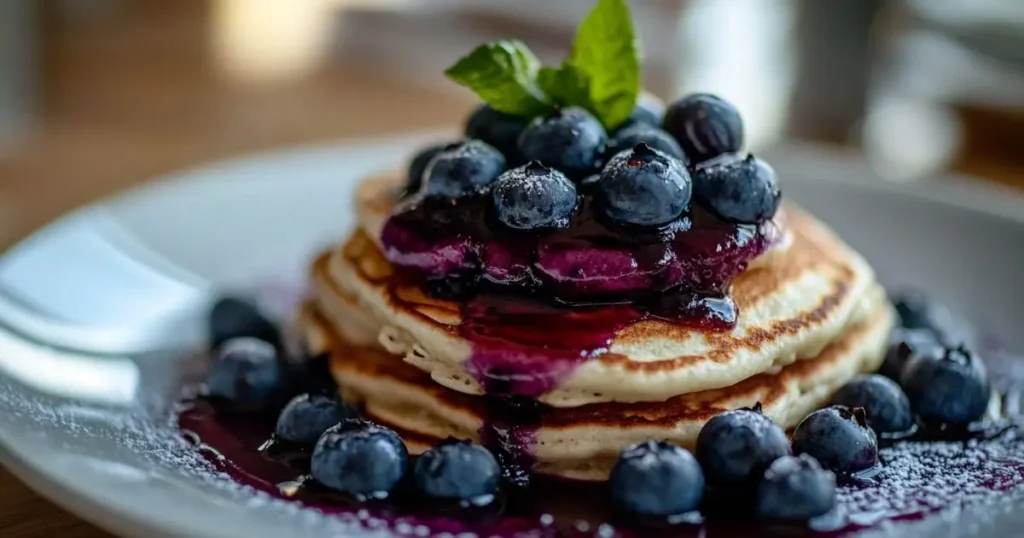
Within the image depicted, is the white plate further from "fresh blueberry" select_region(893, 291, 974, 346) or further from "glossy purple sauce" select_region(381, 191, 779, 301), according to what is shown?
"glossy purple sauce" select_region(381, 191, 779, 301)

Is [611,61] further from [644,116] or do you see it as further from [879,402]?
[879,402]

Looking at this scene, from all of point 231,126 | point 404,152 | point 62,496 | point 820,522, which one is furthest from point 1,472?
point 231,126

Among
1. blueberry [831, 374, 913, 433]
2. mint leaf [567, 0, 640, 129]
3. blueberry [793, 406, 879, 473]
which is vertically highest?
mint leaf [567, 0, 640, 129]

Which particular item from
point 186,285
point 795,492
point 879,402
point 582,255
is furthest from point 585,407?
point 186,285

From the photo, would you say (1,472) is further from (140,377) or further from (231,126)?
(231,126)

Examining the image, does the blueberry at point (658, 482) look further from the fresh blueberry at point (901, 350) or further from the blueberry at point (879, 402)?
the fresh blueberry at point (901, 350)

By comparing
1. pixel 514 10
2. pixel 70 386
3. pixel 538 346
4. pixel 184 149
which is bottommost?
pixel 70 386

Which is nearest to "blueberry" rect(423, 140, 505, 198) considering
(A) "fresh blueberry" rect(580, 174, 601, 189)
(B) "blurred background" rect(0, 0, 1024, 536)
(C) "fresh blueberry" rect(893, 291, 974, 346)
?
(A) "fresh blueberry" rect(580, 174, 601, 189)

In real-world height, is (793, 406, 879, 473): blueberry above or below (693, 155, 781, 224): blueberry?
below
